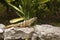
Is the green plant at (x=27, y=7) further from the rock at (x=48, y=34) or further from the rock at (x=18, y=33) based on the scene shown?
the rock at (x=48, y=34)

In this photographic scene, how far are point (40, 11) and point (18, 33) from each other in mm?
1524

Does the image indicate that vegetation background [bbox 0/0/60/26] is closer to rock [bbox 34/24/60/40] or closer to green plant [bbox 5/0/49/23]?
green plant [bbox 5/0/49/23]

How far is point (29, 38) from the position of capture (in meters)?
3.56

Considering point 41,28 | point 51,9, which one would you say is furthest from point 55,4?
point 41,28

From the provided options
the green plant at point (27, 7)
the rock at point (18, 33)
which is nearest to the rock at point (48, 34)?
the rock at point (18, 33)

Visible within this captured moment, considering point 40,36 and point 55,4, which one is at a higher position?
point 55,4

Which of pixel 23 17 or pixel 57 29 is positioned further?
pixel 23 17

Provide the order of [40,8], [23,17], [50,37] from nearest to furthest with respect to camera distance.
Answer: [50,37]
[23,17]
[40,8]

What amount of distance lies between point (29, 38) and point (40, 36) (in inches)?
11.7

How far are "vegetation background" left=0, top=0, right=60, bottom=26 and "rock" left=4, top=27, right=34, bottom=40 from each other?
920 millimetres

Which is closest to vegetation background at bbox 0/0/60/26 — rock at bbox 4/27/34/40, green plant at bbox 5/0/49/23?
green plant at bbox 5/0/49/23

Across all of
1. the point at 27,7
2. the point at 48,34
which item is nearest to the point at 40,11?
the point at 27,7

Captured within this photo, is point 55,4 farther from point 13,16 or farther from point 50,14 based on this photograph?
point 13,16

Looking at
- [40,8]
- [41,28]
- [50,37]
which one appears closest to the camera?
[50,37]
